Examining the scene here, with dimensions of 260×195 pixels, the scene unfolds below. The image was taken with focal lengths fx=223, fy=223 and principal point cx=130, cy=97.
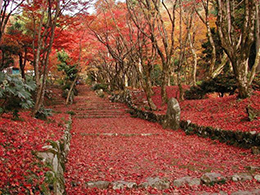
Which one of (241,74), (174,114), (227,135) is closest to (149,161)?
(227,135)

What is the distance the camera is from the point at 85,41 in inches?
790

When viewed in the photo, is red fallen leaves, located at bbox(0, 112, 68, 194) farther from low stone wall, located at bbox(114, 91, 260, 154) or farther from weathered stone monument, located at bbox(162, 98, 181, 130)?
weathered stone monument, located at bbox(162, 98, 181, 130)

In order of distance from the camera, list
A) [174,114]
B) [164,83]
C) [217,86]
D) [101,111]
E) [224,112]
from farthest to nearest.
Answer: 1. [101,111]
2. [164,83]
3. [217,86]
4. [174,114]
5. [224,112]

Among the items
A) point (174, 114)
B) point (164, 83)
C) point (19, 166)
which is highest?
point (164, 83)

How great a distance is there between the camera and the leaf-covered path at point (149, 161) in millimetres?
4188

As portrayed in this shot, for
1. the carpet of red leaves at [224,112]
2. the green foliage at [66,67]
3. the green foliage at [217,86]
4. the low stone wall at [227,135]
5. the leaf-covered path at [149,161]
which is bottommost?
Answer: the leaf-covered path at [149,161]

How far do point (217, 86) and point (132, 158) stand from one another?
836 cm

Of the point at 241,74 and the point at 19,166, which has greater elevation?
the point at 241,74

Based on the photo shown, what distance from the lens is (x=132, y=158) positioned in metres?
5.95

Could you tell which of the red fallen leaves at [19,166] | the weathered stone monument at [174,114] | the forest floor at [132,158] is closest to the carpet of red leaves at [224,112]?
the forest floor at [132,158]

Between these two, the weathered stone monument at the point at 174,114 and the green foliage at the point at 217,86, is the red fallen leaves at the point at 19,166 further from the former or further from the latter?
the green foliage at the point at 217,86

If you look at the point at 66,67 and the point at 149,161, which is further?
the point at 66,67

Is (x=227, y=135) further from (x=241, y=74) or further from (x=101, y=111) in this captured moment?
(x=101, y=111)

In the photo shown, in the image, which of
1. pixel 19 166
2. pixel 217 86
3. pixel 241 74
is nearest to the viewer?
pixel 19 166
